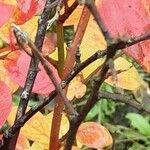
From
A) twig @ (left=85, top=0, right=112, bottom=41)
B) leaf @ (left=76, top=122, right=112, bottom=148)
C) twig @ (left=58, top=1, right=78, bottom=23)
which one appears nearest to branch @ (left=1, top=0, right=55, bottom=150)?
twig @ (left=58, top=1, right=78, bottom=23)

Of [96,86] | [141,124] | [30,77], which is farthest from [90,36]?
[141,124]

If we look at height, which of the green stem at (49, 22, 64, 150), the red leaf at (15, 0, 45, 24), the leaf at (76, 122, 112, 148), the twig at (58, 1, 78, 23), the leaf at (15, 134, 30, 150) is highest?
the red leaf at (15, 0, 45, 24)

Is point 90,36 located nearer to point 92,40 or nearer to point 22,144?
point 92,40

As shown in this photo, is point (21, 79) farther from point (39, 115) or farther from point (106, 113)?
point (106, 113)

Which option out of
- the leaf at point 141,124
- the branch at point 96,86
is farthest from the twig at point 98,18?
the leaf at point 141,124

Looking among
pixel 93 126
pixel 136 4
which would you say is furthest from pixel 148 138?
pixel 136 4

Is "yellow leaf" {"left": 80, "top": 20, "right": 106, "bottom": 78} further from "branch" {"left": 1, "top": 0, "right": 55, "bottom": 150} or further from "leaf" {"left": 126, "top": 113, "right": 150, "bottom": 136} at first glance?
"leaf" {"left": 126, "top": 113, "right": 150, "bottom": 136}
